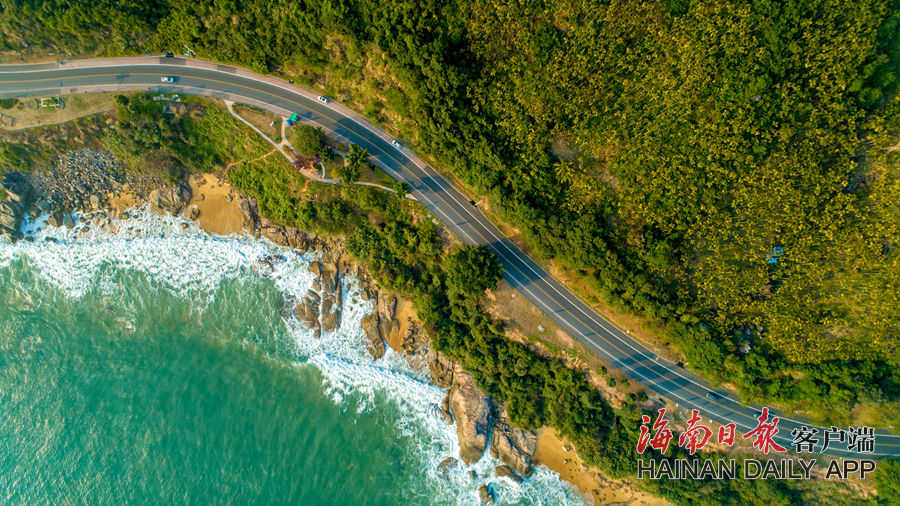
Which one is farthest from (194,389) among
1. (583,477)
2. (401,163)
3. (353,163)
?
(583,477)

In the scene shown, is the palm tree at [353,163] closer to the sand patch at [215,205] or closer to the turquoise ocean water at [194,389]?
the turquoise ocean water at [194,389]

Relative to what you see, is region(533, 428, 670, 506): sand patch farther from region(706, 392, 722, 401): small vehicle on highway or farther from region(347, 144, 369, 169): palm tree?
region(347, 144, 369, 169): palm tree

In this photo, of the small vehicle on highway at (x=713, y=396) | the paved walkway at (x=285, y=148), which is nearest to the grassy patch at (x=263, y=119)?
the paved walkway at (x=285, y=148)

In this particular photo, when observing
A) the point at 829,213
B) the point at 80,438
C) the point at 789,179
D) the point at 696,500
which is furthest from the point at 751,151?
the point at 80,438

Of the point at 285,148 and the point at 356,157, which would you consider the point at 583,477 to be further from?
the point at 285,148

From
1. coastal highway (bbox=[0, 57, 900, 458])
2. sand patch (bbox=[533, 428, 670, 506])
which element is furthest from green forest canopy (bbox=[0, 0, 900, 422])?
sand patch (bbox=[533, 428, 670, 506])

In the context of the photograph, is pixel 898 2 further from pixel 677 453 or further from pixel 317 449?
pixel 317 449
